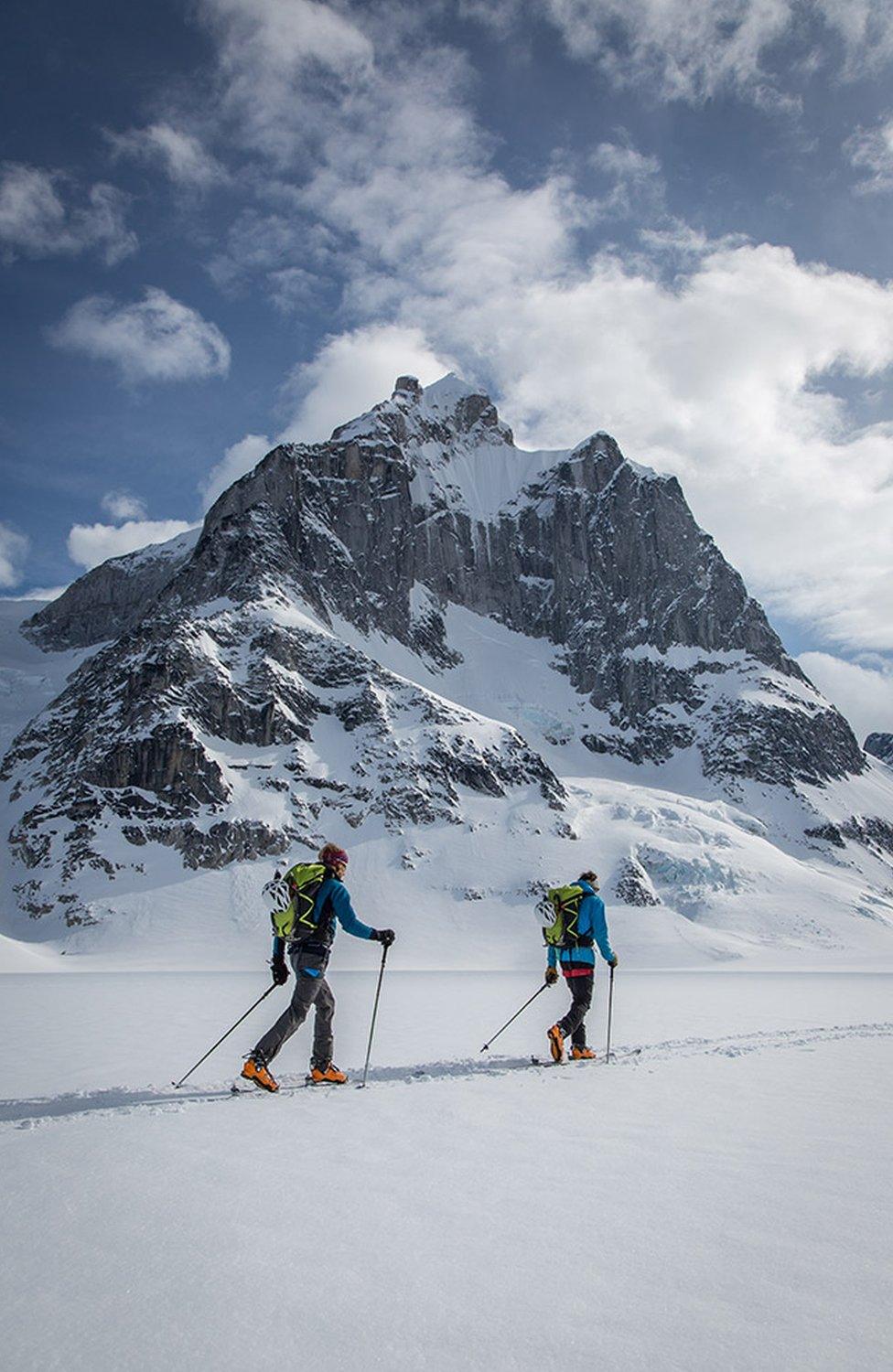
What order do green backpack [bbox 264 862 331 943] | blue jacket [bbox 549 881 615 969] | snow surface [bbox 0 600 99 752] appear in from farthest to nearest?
snow surface [bbox 0 600 99 752], blue jacket [bbox 549 881 615 969], green backpack [bbox 264 862 331 943]

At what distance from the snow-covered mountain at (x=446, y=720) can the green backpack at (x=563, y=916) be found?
44.4 meters

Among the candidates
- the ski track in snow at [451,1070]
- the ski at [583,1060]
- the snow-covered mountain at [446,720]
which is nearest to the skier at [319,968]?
the ski track in snow at [451,1070]

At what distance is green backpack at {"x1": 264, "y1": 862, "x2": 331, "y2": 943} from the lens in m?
8.40

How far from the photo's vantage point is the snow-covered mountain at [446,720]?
62.2 meters

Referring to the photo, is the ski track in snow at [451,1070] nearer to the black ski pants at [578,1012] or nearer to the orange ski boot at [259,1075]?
the orange ski boot at [259,1075]

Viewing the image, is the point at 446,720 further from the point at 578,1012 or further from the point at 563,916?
the point at 578,1012

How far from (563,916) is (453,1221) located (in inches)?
276

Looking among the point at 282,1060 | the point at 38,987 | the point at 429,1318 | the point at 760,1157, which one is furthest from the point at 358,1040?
the point at 38,987

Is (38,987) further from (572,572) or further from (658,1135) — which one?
(572,572)

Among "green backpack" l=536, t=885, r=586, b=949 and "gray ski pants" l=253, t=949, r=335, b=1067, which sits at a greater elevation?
"green backpack" l=536, t=885, r=586, b=949

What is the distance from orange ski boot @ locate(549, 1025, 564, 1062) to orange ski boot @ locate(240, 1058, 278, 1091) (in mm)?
3438

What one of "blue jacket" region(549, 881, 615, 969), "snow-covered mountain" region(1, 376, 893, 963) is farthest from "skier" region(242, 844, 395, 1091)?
"snow-covered mountain" region(1, 376, 893, 963)

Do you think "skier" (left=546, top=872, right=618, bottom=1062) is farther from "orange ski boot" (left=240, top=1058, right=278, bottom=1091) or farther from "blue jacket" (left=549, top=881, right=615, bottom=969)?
"orange ski boot" (left=240, top=1058, right=278, bottom=1091)

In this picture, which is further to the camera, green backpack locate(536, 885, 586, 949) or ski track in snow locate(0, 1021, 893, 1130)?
green backpack locate(536, 885, 586, 949)
